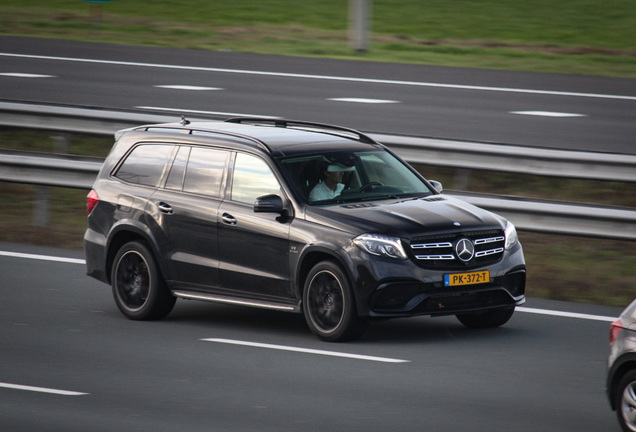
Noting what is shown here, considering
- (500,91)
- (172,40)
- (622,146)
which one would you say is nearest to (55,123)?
(622,146)

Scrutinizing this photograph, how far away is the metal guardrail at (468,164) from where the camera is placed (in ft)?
39.8

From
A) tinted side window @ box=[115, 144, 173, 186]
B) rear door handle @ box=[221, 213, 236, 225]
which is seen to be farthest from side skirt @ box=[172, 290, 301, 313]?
tinted side window @ box=[115, 144, 173, 186]


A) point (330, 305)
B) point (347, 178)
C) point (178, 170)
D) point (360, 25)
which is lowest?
point (330, 305)

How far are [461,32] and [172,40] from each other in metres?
6.60

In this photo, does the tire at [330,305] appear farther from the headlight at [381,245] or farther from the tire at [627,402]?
the tire at [627,402]

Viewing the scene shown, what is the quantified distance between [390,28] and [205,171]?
2034 cm

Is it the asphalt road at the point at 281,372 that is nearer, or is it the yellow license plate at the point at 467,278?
the asphalt road at the point at 281,372

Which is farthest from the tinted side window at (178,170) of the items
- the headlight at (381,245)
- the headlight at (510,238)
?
the headlight at (510,238)

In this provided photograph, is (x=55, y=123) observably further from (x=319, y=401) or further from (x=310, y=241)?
(x=319, y=401)

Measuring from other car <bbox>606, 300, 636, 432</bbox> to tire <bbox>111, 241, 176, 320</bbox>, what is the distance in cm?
478

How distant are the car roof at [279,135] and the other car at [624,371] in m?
4.08

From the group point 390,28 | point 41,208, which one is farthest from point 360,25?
point 41,208

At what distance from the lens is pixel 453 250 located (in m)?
9.86

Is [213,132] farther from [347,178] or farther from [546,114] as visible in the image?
[546,114]
